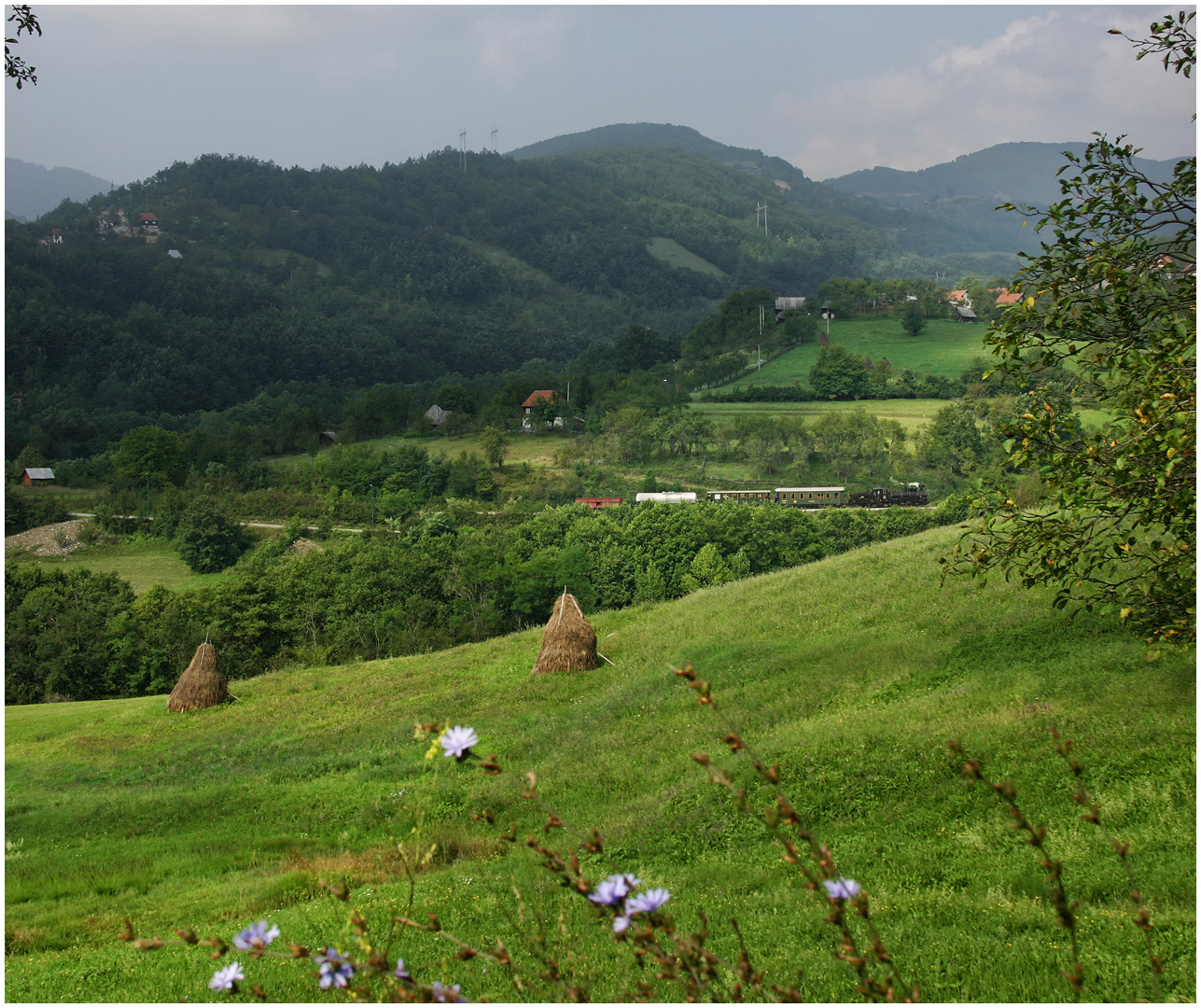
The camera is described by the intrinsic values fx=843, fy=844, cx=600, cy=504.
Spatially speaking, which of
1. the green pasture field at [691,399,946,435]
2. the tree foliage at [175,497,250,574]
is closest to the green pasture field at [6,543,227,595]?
the tree foliage at [175,497,250,574]

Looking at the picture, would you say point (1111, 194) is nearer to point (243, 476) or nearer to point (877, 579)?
point (877, 579)

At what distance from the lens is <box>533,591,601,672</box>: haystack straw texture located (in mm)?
18609

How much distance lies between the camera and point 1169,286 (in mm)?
8367

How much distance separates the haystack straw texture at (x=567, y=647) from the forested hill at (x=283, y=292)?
284 feet

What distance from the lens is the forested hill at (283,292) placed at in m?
106

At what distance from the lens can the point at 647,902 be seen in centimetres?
201

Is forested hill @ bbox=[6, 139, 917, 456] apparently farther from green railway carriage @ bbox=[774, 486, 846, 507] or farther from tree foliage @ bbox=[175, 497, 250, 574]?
green railway carriage @ bbox=[774, 486, 846, 507]

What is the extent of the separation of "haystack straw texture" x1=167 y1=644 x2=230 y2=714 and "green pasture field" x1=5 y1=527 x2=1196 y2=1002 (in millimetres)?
2031

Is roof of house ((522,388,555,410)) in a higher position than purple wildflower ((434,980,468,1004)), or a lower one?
lower

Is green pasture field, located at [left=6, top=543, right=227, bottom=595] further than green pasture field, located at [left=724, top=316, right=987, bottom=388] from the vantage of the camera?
No

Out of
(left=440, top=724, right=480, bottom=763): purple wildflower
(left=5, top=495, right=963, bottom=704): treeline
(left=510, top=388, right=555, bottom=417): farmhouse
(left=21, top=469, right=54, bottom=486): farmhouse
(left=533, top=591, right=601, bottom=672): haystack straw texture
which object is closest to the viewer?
(left=440, top=724, right=480, bottom=763): purple wildflower

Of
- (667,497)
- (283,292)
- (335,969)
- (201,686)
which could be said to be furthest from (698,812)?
(283,292)

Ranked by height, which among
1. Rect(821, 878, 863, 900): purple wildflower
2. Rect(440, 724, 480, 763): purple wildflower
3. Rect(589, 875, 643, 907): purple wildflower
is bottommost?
Rect(821, 878, 863, 900): purple wildflower

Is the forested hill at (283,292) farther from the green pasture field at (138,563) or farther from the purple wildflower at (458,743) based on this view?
the purple wildflower at (458,743)
